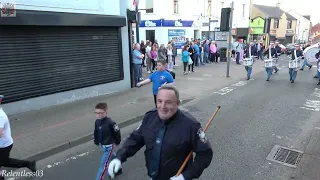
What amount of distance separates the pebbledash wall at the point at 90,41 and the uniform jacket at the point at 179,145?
6807 millimetres

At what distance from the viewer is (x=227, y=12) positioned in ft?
45.9

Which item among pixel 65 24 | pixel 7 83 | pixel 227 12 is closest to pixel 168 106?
pixel 7 83

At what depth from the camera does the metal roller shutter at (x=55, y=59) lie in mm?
7855

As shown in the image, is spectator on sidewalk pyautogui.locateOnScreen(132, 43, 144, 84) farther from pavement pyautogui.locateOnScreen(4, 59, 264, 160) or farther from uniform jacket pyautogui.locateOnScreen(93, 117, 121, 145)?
uniform jacket pyautogui.locateOnScreen(93, 117, 121, 145)

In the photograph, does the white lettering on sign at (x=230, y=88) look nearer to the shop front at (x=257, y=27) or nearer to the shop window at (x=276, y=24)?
the shop front at (x=257, y=27)

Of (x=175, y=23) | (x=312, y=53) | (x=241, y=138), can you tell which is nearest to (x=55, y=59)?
(x=241, y=138)

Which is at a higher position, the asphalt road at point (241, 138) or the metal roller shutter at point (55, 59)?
the metal roller shutter at point (55, 59)

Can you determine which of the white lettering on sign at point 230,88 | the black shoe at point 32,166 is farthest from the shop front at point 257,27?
the black shoe at point 32,166

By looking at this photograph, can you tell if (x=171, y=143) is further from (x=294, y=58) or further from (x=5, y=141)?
(x=294, y=58)

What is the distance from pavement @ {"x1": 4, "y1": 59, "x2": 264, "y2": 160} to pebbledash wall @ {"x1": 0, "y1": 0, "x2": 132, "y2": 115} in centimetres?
25

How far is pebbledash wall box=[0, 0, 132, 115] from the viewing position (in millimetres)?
8096

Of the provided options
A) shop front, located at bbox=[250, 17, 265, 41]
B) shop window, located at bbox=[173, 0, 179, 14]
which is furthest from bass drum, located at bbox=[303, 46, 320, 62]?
shop front, located at bbox=[250, 17, 265, 41]

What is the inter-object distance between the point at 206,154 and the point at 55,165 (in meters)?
3.69

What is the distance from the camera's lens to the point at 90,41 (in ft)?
33.1
